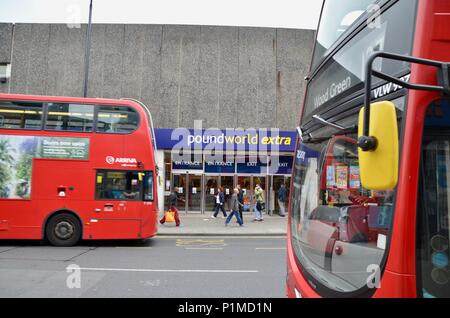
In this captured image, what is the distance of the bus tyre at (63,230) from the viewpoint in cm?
986

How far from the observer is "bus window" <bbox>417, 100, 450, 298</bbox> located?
70.5 inches

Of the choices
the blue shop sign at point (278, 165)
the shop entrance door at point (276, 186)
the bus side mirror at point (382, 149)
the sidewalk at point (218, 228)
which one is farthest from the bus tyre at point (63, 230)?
the blue shop sign at point (278, 165)

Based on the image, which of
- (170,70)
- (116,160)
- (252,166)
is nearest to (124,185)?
(116,160)

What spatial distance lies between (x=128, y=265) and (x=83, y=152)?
3.95 metres

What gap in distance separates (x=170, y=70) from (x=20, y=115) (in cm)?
1102

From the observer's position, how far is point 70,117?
1006 centimetres

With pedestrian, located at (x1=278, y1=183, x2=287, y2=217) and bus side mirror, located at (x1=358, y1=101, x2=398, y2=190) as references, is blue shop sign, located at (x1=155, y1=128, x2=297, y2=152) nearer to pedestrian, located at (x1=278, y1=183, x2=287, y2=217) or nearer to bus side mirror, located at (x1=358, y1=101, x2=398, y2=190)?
pedestrian, located at (x1=278, y1=183, x2=287, y2=217)

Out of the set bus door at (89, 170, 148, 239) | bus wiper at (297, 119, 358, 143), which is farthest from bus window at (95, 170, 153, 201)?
bus wiper at (297, 119, 358, 143)

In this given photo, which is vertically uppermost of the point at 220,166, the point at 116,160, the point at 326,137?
the point at 220,166

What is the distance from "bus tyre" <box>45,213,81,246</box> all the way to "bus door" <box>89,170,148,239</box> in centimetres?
45

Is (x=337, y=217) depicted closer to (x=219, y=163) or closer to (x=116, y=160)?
(x=116, y=160)
